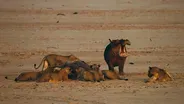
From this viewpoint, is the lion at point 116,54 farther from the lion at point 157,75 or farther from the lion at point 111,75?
the lion at point 157,75

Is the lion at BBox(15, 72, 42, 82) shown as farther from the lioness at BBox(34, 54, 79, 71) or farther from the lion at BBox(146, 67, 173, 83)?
the lion at BBox(146, 67, 173, 83)

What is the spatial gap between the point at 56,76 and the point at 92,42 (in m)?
6.89

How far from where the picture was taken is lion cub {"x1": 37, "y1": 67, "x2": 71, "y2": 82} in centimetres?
1441

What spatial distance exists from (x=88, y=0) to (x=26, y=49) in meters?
12.8

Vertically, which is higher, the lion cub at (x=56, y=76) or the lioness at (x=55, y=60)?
the lioness at (x=55, y=60)

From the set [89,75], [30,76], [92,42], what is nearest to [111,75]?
[89,75]

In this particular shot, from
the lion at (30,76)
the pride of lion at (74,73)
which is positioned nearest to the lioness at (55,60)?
the pride of lion at (74,73)

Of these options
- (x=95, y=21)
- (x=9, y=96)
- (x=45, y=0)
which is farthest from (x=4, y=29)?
(x=9, y=96)

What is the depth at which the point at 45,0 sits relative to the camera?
1293 inches

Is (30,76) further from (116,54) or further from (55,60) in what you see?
(116,54)

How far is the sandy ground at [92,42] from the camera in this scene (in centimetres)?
1334

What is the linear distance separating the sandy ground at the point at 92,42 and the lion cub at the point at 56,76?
166 mm

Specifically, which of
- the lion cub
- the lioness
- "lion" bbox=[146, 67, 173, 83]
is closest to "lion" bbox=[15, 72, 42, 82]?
the lion cub

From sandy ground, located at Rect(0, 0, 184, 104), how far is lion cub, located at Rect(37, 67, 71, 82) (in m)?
0.17
